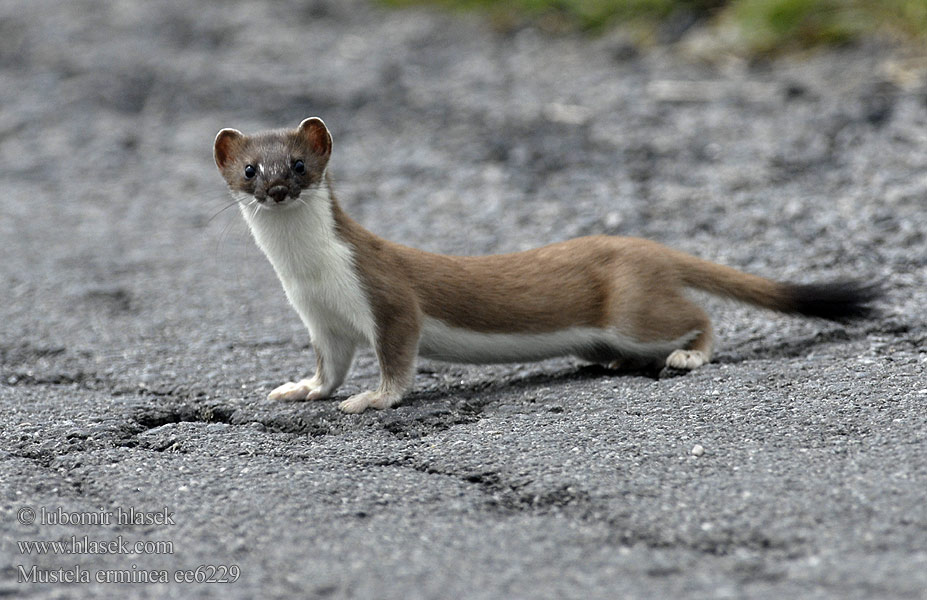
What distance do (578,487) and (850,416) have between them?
927mm

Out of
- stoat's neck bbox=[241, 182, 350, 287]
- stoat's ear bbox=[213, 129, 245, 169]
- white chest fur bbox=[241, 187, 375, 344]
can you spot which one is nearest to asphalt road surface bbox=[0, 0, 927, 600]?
white chest fur bbox=[241, 187, 375, 344]

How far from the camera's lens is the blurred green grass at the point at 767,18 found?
298 inches

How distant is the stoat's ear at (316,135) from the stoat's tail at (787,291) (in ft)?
4.58

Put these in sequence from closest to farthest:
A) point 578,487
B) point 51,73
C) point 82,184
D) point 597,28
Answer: point 578,487 < point 82,184 < point 597,28 < point 51,73

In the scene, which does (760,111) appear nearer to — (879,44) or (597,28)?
(879,44)

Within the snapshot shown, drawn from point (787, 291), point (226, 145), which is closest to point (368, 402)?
point (226, 145)

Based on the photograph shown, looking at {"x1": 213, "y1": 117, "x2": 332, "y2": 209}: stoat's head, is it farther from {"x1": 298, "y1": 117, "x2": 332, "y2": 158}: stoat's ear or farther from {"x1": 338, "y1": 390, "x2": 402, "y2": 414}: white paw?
{"x1": 338, "y1": 390, "x2": 402, "y2": 414}: white paw

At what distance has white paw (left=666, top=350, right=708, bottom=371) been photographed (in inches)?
165

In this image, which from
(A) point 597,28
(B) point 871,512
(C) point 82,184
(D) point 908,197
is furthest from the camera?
(A) point 597,28

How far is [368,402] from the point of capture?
402cm

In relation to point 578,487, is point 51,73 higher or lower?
higher

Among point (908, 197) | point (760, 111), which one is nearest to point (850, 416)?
point (908, 197)

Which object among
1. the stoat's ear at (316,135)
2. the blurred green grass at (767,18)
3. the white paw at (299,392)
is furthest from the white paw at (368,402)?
the blurred green grass at (767,18)

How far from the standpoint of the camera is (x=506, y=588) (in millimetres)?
2547
